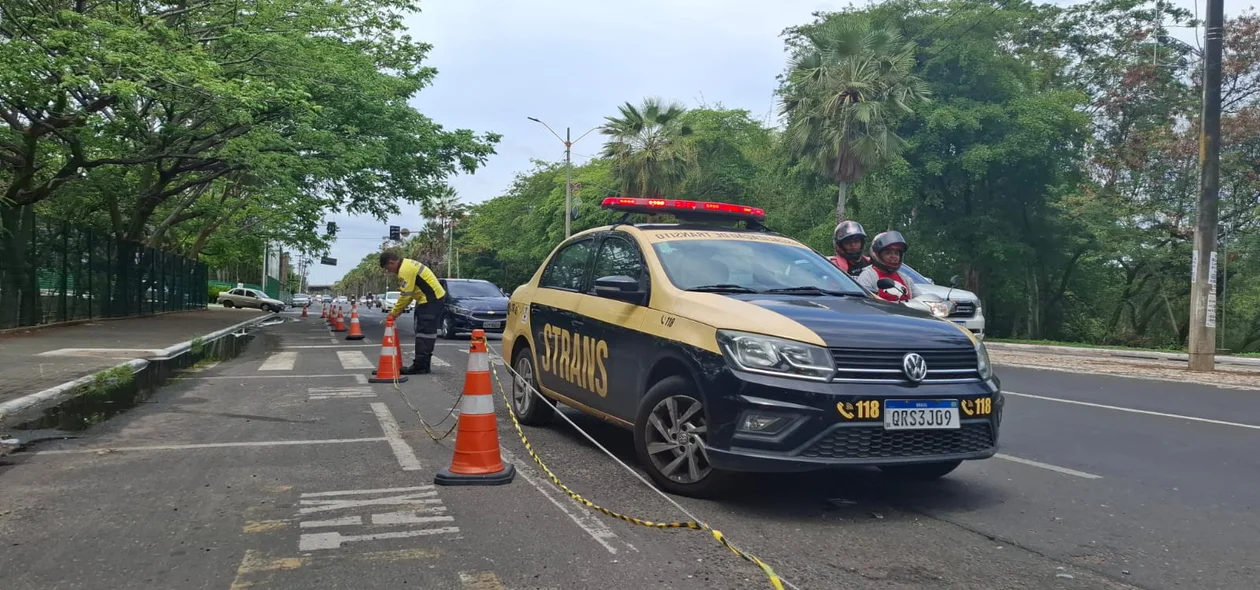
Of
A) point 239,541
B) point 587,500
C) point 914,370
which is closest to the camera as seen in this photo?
point 239,541

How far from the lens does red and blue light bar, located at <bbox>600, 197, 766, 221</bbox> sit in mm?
6543

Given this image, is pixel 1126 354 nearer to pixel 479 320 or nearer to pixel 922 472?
pixel 479 320

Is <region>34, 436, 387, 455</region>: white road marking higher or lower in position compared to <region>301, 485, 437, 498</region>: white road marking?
lower

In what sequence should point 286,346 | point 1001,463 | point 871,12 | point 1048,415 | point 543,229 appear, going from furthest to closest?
point 543,229, point 871,12, point 286,346, point 1048,415, point 1001,463

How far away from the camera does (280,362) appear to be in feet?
46.4

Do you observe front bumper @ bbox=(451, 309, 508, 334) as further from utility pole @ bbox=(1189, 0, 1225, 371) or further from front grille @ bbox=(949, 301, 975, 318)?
utility pole @ bbox=(1189, 0, 1225, 371)

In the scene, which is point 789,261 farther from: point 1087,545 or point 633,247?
point 1087,545

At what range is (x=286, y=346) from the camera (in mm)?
18109

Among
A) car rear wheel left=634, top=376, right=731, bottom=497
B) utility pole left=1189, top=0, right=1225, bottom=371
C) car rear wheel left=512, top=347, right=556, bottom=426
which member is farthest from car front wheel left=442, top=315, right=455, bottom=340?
car rear wheel left=634, top=376, right=731, bottom=497

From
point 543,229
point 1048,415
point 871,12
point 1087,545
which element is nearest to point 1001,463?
point 1087,545

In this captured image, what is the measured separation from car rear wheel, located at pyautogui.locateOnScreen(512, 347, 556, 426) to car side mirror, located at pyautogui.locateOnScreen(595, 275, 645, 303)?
5.78 ft

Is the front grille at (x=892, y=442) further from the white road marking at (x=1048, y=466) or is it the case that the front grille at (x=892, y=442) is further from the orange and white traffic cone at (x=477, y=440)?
the orange and white traffic cone at (x=477, y=440)

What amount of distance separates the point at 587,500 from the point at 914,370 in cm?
193

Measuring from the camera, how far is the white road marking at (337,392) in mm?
9664
